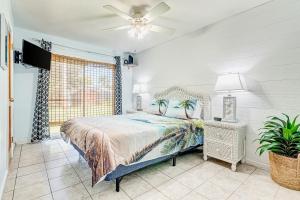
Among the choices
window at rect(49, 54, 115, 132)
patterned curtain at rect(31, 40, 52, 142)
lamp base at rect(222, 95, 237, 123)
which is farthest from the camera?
window at rect(49, 54, 115, 132)

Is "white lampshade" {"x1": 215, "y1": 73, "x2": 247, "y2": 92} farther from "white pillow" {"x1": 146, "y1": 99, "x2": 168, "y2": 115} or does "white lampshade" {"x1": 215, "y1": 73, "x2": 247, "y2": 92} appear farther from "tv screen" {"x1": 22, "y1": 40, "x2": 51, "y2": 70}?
"tv screen" {"x1": 22, "y1": 40, "x2": 51, "y2": 70}

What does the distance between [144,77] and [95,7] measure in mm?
2743

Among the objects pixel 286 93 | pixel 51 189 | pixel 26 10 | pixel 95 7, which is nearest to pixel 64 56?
pixel 26 10

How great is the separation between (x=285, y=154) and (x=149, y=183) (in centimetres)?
182

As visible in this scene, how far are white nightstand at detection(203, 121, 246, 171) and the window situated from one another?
10.9 ft

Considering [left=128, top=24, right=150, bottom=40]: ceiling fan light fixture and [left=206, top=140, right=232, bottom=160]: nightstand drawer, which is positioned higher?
[left=128, top=24, right=150, bottom=40]: ceiling fan light fixture

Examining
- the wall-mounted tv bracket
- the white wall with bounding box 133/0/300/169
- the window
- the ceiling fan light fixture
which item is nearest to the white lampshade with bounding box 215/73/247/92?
the white wall with bounding box 133/0/300/169

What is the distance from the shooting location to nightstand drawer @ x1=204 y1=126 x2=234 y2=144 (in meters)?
2.59

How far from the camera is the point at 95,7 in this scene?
2732mm

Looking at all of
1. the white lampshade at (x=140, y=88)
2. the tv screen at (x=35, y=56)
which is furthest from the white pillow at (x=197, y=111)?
the tv screen at (x=35, y=56)

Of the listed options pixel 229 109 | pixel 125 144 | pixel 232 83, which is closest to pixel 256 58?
pixel 232 83

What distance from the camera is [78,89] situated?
470 centimetres

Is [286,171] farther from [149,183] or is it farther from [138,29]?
[138,29]

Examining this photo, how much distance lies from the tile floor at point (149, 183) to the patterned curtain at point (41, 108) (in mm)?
987
